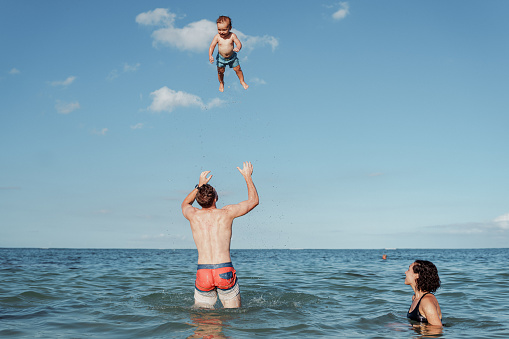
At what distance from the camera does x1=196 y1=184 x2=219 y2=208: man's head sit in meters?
7.36

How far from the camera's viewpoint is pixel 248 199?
24.0 ft

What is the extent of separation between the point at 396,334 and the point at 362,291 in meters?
5.42

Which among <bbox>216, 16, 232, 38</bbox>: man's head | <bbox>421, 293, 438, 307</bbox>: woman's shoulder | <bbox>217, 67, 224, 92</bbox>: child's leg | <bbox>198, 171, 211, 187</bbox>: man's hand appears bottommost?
<bbox>421, 293, 438, 307</bbox>: woman's shoulder

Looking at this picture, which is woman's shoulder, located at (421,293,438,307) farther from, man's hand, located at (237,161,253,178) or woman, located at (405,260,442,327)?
man's hand, located at (237,161,253,178)

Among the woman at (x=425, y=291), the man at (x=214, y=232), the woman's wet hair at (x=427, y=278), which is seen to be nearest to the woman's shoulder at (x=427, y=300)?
the woman at (x=425, y=291)

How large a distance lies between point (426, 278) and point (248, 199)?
319 centimetres

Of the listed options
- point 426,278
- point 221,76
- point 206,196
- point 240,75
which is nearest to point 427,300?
point 426,278

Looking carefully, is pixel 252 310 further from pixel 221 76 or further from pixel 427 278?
pixel 221 76

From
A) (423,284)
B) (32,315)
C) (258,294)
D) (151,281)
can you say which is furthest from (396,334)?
(151,281)

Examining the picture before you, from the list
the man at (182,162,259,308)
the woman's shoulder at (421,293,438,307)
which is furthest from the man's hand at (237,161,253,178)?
the woman's shoulder at (421,293,438,307)

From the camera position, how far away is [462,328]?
761 cm

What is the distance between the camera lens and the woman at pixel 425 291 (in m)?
7.25

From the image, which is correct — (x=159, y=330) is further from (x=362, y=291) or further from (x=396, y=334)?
(x=362, y=291)

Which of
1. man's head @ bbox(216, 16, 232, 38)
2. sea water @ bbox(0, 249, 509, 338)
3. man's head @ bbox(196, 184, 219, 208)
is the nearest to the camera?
sea water @ bbox(0, 249, 509, 338)
